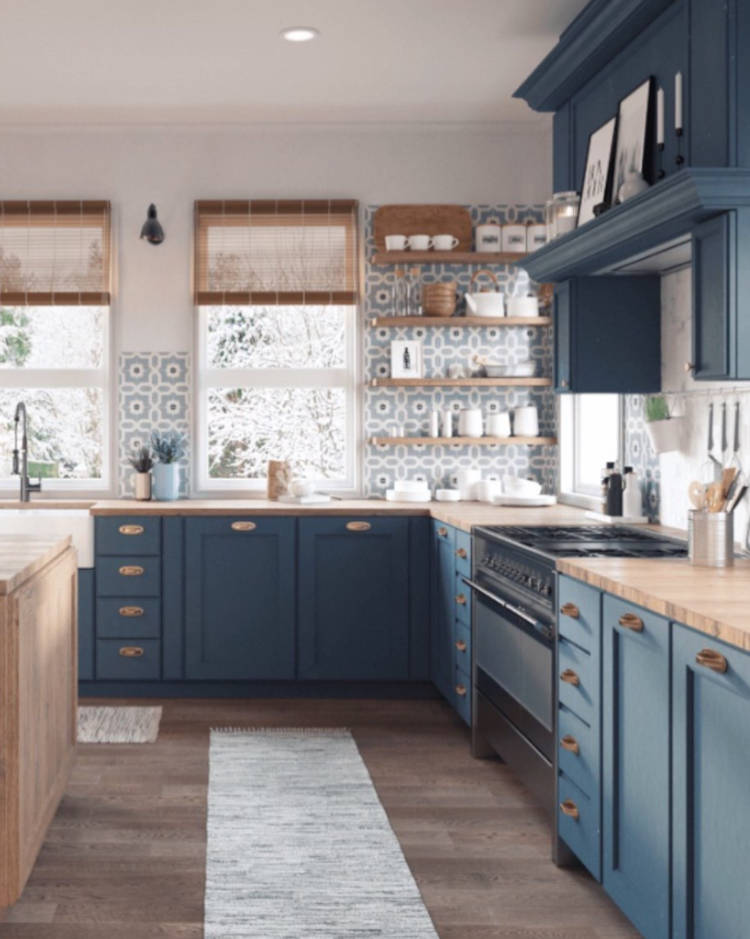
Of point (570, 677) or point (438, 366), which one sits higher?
point (438, 366)

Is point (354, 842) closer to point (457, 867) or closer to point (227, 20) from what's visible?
point (457, 867)

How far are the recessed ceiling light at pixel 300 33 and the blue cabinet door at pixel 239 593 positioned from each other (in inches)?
83.7

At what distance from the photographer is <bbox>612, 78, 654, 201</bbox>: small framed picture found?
336 centimetres

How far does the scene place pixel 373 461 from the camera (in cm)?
572

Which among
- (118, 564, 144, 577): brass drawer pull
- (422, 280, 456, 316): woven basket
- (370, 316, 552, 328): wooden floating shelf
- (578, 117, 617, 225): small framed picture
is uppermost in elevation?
(578, 117, 617, 225): small framed picture

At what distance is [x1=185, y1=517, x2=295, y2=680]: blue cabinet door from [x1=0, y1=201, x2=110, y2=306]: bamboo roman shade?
148 cm

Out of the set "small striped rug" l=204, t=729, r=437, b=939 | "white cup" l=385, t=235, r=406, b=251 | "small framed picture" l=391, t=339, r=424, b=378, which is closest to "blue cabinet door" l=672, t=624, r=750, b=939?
"small striped rug" l=204, t=729, r=437, b=939

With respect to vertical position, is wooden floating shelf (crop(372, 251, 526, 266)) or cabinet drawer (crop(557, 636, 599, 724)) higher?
wooden floating shelf (crop(372, 251, 526, 266))

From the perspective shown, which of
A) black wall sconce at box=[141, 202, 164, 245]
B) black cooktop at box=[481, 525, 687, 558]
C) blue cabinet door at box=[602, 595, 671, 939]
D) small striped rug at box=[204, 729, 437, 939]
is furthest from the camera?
black wall sconce at box=[141, 202, 164, 245]

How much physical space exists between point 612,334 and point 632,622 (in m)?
1.87

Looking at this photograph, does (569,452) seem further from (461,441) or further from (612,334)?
(612,334)

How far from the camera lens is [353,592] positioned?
5.09 metres

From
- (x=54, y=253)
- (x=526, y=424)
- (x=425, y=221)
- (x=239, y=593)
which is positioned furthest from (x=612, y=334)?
(x=54, y=253)

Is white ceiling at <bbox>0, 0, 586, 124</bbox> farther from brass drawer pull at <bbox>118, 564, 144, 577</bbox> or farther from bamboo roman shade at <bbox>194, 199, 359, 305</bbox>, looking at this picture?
brass drawer pull at <bbox>118, 564, 144, 577</bbox>
